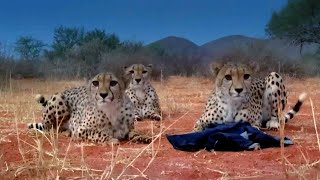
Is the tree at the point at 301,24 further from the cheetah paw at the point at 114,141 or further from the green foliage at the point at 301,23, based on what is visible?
the cheetah paw at the point at 114,141

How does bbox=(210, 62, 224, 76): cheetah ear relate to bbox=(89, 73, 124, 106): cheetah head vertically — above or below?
above

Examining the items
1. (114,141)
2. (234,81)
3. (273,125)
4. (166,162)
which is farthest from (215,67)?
(166,162)

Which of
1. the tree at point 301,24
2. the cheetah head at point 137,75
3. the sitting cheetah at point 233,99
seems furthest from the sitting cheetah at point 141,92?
the tree at point 301,24

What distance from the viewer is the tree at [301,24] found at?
23656mm

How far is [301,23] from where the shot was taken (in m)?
23.7

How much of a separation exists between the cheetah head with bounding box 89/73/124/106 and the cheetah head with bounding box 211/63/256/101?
0.90m

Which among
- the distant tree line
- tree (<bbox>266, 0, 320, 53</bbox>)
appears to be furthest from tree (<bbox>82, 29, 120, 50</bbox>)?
tree (<bbox>266, 0, 320, 53</bbox>)

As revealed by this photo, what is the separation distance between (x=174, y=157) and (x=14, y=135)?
1683 mm

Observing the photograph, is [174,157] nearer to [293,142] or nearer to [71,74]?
[293,142]

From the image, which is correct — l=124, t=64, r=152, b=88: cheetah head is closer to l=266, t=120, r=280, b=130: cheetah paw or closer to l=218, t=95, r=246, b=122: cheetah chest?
l=266, t=120, r=280, b=130: cheetah paw

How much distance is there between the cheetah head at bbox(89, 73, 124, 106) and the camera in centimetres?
496

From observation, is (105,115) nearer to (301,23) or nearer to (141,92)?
(141,92)

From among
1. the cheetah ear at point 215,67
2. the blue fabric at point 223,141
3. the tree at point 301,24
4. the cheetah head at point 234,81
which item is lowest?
the blue fabric at point 223,141

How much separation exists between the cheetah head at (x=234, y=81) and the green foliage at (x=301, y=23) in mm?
18800
